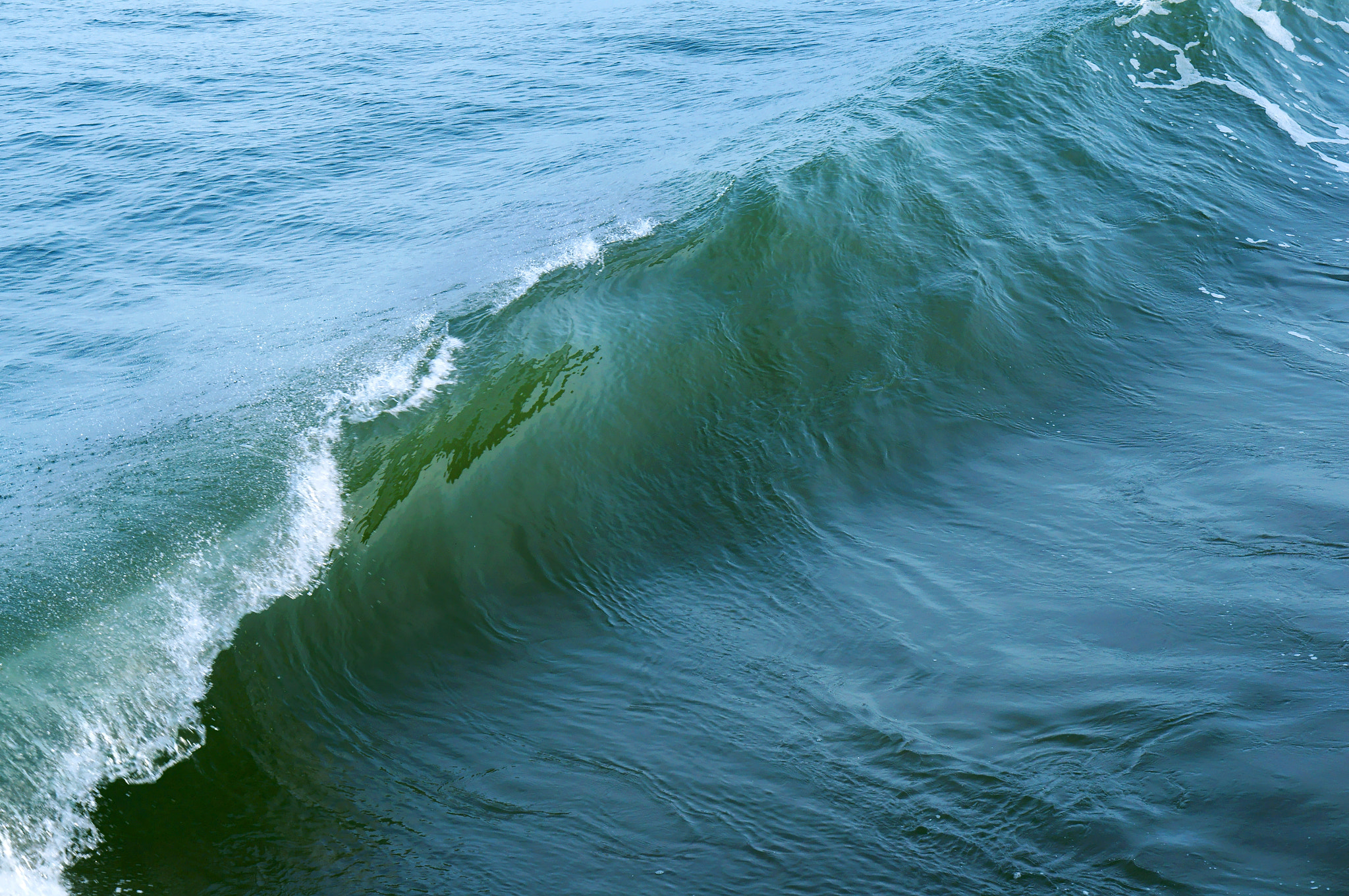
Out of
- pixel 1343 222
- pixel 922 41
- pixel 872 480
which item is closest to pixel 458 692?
pixel 872 480

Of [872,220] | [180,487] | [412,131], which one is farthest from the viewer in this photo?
[412,131]

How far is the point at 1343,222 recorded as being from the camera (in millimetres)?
11578

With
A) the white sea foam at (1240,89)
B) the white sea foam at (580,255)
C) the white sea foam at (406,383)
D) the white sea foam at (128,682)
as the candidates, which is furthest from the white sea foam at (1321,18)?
the white sea foam at (128,682)

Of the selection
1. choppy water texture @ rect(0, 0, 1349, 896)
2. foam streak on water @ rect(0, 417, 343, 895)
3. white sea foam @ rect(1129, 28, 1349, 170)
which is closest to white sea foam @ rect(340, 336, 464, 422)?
choppy water texture @ rect(0, 0, 1349, 896)

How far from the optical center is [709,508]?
740cm

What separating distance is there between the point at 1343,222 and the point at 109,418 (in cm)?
1341

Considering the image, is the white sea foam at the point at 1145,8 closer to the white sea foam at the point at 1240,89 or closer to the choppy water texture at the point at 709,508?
the white sea foam at the point at 1240,89

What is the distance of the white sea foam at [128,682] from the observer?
4.87 metres

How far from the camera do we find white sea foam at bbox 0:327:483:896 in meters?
4.87

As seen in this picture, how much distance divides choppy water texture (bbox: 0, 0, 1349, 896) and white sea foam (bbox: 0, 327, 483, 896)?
0.02 metres

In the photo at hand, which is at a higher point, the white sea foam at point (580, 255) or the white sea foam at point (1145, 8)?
the white sea foam at point (1145, 8)

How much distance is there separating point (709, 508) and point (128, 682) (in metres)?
3.93

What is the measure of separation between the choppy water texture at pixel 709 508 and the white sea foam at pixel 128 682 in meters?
0.02

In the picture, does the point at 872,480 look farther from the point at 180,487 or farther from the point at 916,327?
the point at 180,487
